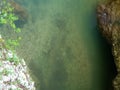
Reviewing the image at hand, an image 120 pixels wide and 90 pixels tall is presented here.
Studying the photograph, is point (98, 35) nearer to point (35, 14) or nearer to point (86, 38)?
point (86, 38)

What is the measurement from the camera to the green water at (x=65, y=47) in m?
7.39

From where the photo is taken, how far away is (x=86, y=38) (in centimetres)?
817

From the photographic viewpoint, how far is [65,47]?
25.8ft

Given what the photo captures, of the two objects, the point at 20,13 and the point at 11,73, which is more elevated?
the point at 20,13

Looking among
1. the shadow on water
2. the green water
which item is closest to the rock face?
the green water

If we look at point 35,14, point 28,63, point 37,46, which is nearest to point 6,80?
point 28,63

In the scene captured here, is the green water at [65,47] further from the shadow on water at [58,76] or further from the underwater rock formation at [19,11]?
the underwater rock formation at [19,11]

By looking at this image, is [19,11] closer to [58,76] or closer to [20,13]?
[20,13]

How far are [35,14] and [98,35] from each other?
2061 mm

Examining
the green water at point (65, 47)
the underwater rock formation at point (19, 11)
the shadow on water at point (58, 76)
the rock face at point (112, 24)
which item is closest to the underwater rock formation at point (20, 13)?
A: the underwater rock formation at point (19, 11)

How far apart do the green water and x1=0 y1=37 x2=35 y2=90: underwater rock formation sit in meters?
1.34

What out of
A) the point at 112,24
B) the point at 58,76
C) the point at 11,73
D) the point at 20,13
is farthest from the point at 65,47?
the point at 11,73

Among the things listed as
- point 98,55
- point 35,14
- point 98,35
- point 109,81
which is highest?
point 35,14

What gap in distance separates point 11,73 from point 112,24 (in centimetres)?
348
